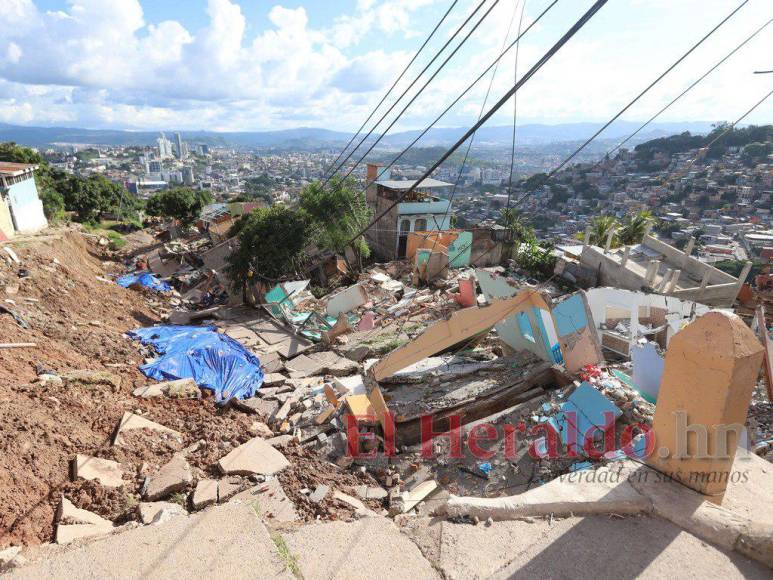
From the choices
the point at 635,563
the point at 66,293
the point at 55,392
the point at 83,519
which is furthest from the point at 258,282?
the point at 635,563

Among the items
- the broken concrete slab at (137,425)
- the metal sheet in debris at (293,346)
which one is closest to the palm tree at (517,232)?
the metal sheet in debris at (293,346)

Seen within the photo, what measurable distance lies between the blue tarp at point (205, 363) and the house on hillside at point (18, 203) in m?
10.6

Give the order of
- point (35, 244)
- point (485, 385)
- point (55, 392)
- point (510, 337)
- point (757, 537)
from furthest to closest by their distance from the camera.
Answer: point (35, 244) < point (510, 337) < point (485, 385) < point (55, 392) < point (757, 537)

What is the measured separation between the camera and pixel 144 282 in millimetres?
18422

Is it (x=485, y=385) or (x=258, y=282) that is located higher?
(x=485, y=385)

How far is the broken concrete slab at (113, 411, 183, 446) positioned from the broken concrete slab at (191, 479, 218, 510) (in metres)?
1.67

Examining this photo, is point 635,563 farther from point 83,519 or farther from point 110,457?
point 110,457

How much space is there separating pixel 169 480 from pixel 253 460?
103 cm

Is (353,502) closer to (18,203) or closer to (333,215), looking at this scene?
(333,215)

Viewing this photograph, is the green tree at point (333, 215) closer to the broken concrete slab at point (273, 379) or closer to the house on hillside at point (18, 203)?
the broken concrete slab at point (273, 379)

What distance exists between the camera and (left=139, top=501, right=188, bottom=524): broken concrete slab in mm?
4547

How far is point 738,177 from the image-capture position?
128 feet

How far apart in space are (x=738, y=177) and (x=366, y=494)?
47147 mm

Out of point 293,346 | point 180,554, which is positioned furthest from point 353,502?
point 293,346
